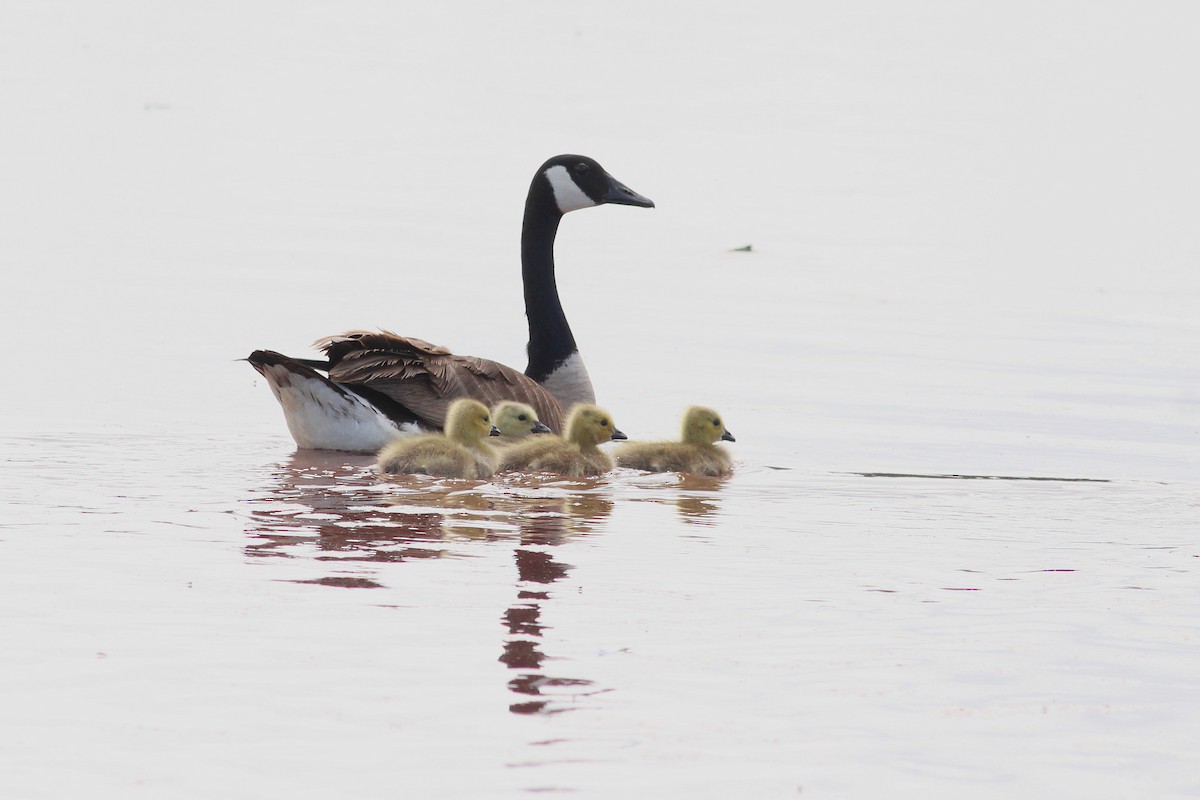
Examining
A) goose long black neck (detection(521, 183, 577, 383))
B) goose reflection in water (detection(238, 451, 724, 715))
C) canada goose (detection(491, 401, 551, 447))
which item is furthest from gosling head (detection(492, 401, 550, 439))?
goose long black neck (detection(521, 183, 577, 383))

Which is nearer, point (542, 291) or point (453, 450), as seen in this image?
point (453, 450)

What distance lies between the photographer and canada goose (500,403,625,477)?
9.68 m

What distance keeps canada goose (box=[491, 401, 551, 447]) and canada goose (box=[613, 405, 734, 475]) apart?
19.4 inches

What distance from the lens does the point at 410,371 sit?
10.4 metres

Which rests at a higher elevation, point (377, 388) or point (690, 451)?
point (377, 388)

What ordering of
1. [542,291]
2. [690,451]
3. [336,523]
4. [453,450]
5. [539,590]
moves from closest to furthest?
[539,590], [336,523], [453,450], [690,451], [542,291]

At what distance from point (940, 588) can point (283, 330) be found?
7645 mm

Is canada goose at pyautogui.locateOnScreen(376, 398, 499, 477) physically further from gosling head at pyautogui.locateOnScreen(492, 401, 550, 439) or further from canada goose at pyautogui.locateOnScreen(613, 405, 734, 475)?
canada goose at pyautogui.locateOnScreen(613, 405, 734, 475)

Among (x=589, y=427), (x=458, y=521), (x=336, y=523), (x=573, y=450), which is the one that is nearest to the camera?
(x=336, y=523)

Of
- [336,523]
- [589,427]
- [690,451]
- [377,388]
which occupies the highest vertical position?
[377,388]

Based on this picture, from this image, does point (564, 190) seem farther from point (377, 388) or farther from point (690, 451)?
point (690, 451)

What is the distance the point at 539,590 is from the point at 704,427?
354 centimetres

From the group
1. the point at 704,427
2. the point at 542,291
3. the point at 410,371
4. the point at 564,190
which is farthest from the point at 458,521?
the point at 564,190

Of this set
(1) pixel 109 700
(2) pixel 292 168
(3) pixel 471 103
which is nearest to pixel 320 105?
(3) pixel 471 103
